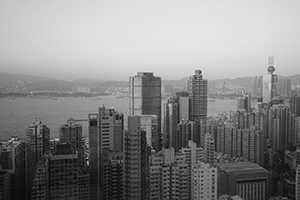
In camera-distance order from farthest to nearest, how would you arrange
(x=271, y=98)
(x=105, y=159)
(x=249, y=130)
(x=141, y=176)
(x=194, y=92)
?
(x=194, y=92), (x=271, y=98), (x=249, y=130), (x=105, y=159), (x=141, y=176)

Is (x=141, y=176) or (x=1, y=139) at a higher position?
(x=1, y=139)

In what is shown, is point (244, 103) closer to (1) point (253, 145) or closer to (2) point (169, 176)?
(1) point (253, 145)

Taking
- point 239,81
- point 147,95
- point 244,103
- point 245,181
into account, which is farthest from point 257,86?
point 245,181

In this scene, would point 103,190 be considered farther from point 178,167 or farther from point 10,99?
point 10,99

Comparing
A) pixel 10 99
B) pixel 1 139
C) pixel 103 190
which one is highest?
pixel 10 99

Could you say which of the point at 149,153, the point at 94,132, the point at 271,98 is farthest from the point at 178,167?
the point at 271,98

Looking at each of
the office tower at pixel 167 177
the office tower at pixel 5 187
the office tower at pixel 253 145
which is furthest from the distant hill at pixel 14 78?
the office tower at pixel 253 145
